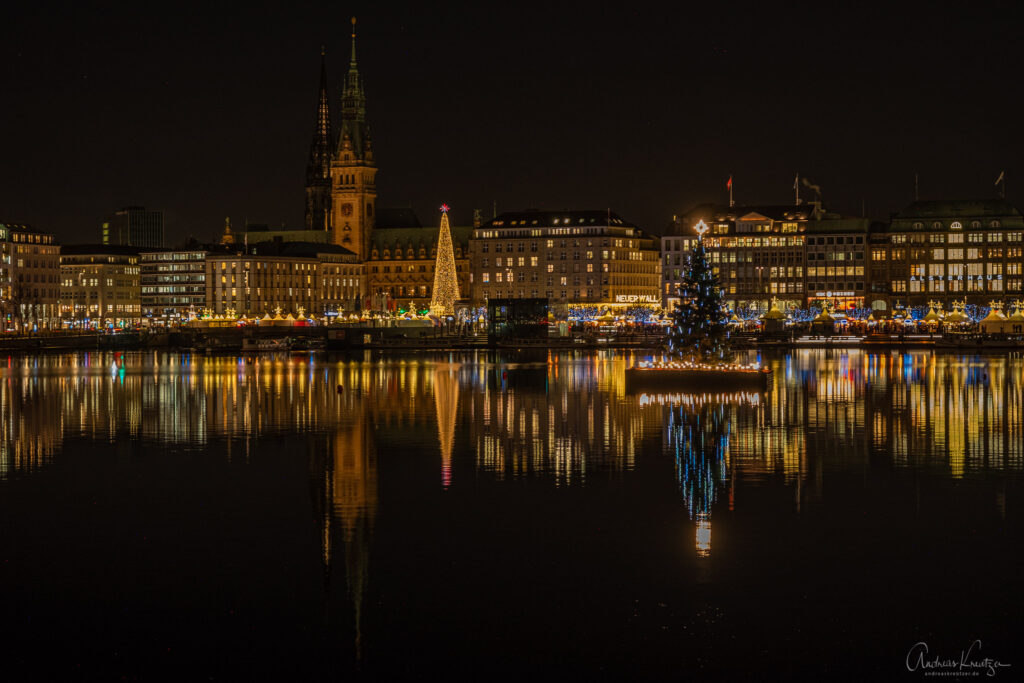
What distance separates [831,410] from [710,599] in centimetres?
2720

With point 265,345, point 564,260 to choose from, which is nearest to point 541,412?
point 265,345

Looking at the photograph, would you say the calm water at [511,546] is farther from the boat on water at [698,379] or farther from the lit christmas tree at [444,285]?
the lit christmas tree at [444,285]

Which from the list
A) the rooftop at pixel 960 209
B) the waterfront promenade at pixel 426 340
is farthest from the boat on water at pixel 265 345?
the rooftop at pixel 960 209

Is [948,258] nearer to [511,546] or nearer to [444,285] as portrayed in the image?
[444,285]

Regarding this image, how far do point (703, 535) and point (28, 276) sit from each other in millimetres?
184508

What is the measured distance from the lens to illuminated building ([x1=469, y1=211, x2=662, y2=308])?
625 ft

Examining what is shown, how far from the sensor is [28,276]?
192 meters

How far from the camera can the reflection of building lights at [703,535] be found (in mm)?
20453

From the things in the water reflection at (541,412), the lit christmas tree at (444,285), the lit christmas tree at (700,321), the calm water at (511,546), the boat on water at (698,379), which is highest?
the lit christmas tree at (444,285)

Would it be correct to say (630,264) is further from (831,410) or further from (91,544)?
(91,544)

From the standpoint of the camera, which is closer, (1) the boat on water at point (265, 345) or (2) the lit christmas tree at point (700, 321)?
(2) the lit christmas tree at point (700, 321)

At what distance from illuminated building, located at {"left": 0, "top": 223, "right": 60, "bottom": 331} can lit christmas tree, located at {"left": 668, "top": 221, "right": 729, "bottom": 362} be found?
133103 millimetres

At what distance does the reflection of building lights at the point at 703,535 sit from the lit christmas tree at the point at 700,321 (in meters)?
35.5

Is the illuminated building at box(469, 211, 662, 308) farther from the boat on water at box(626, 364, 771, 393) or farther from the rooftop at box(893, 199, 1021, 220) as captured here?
the boat on water at box(626, 364, 771, 393)
